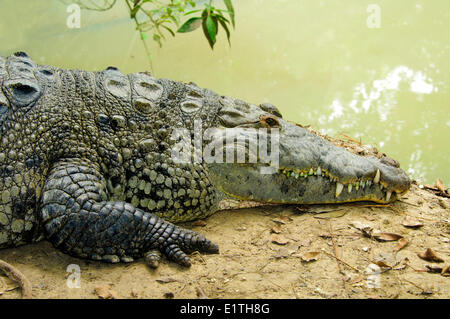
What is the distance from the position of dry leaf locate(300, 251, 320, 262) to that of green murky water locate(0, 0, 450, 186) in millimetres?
2385

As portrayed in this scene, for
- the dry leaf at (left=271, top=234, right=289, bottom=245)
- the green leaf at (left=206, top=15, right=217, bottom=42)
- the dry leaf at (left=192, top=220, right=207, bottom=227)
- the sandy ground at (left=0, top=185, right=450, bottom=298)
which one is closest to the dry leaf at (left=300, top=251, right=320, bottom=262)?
the sandy ground at (left=0, top=185, right=450, bottom=298)

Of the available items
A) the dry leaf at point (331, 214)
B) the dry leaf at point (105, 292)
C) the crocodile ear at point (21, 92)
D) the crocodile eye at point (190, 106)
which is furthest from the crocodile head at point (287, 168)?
the crocodile ear at point (21, 92)

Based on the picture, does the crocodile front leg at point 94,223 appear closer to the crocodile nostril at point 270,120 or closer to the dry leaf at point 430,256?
the crocodile nostril at point 270,120

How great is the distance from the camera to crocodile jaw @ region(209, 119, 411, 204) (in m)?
3.23

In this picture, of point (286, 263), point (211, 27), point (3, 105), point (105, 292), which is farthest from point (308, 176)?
point (3, 105)

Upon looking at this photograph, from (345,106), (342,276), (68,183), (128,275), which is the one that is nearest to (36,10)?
(345,106)

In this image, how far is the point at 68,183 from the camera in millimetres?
2631

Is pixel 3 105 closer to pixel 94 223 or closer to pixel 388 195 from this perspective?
pixel 94 223

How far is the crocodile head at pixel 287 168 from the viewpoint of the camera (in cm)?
322

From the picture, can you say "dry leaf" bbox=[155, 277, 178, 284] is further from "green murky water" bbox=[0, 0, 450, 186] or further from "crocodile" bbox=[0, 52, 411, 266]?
"green murky water" bbox=[0, 0, 450, 186]

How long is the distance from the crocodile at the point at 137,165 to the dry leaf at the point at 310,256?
2.05 ft

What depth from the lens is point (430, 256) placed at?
272cm

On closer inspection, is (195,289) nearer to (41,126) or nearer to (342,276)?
(342,276)

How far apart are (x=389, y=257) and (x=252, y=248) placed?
3.21 ft
